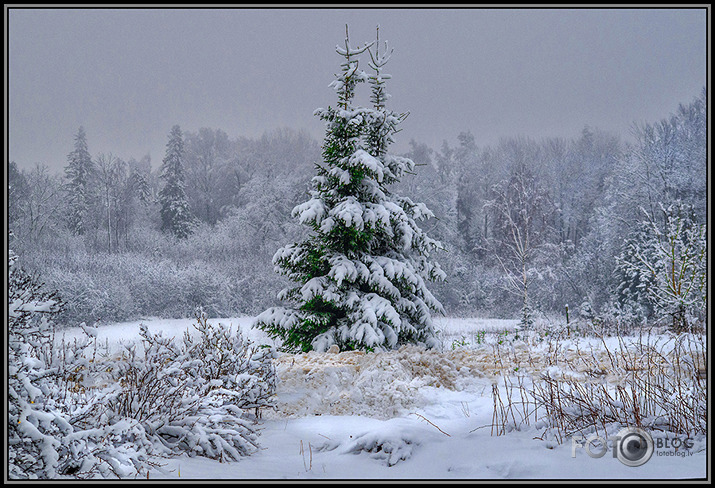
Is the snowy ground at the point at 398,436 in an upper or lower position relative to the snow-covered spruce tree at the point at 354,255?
lower

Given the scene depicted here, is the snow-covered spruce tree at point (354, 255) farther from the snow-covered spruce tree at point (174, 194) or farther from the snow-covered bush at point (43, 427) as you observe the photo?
the snow-covered spruce tree at point (174, 194)

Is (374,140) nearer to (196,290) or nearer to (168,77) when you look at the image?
(168,77)

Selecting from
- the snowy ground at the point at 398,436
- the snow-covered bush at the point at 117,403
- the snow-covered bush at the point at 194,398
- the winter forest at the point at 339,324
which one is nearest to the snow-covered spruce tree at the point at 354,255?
the winter forest at the point at 339,324

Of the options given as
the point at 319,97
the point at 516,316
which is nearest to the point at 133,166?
the point at 319,97

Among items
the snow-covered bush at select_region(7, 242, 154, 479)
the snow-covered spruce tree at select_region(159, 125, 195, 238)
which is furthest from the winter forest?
the snow-covered spruce tree at select_region(159, 125, 195, 238)

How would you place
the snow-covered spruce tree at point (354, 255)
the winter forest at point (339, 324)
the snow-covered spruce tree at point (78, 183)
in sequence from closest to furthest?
the winter forest at point (339, 324) < the snow-covered spruce tree at point (354, 255) < the snow-covered spruce tree at point (78, 183)

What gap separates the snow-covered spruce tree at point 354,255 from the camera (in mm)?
7973

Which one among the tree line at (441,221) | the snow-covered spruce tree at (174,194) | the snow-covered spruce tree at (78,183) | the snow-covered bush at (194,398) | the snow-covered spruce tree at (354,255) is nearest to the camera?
the snow-covered bush at (194,398)

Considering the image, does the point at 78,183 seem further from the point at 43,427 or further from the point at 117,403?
the point at 43,427

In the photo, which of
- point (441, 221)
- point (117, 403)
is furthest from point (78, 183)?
point (117, 403)

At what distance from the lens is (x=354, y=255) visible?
27.8 ft

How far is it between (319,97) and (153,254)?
1550 centimetres

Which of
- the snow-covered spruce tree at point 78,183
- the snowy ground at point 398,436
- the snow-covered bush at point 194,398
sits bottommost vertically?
the snowy ground at point 398,436

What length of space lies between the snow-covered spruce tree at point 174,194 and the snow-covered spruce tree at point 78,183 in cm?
638
